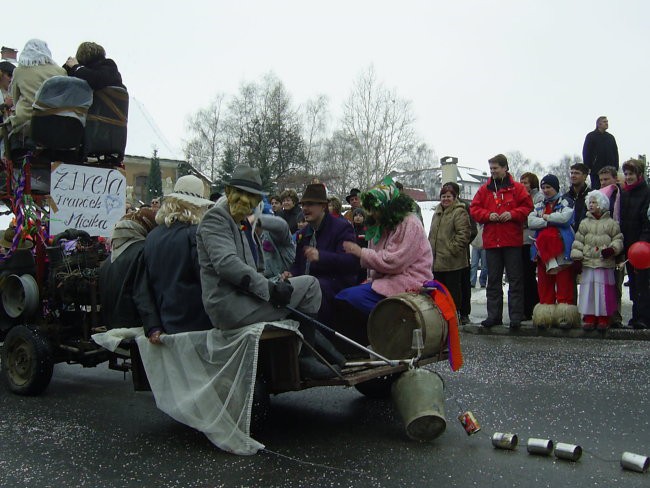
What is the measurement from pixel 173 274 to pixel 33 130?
8.22 feet

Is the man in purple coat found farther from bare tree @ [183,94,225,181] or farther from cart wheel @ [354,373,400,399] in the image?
bare tree @ [183,94,225,181]

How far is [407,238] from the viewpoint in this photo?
5430 millimetres

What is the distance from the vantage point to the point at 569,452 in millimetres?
4109

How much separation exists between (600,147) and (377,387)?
8110mm

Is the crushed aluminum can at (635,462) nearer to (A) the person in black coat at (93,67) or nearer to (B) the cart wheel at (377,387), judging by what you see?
(B) the cart wheel at (377,387)

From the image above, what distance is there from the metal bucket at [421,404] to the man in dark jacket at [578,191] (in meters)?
5.61

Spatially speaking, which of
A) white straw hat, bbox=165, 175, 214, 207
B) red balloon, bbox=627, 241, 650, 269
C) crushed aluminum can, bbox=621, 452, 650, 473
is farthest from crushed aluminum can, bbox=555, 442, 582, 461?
red balloon, bbox=627, 241, 650, 269

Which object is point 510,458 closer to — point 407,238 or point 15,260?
point 407,238

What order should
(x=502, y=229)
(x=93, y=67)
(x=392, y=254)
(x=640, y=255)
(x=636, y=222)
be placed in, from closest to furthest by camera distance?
1. (x=392, y=254)
2. (x=93, y=67)
3. (x=640, y=255)
4. (x=636, y=222)
5. (x=502, y=229)

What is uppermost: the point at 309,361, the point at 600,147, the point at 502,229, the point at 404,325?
the point at 600,147

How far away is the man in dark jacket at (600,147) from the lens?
39.2 ft

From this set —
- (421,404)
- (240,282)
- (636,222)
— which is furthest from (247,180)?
(636,222)

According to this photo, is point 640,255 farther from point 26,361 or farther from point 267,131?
point 267,131

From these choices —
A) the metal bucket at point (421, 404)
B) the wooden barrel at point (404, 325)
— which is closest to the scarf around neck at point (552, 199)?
the wooden barrel at point (404, 325)
